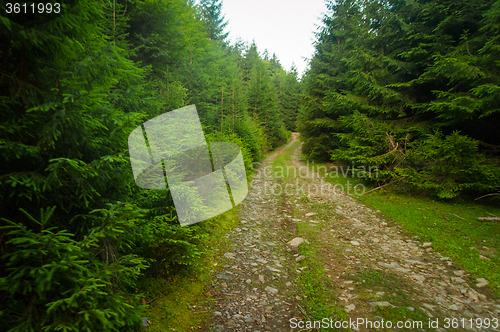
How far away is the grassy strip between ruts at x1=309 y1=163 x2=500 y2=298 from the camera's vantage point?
5.29 metres

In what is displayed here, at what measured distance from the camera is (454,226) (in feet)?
23.4

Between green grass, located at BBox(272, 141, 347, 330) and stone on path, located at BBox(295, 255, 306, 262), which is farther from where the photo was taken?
stone on path, located at BBox(295, 255, 306, 262)

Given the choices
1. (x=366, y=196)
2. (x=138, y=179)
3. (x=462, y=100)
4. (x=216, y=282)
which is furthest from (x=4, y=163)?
(x=462, y=100)

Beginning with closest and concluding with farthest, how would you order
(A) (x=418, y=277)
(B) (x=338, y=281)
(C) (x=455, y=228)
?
(B) (x=338, y=281) → (A) (x=418, y=277) → (C) (x=455, y=228)

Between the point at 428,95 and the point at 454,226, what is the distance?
27.8 ft

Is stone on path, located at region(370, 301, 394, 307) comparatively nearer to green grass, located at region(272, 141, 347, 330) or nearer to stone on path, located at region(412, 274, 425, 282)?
green grass, located at region(272, 141, 347, 330)

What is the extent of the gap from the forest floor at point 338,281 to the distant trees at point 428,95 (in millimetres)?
3855

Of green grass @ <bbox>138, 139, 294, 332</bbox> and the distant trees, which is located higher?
the distant trees

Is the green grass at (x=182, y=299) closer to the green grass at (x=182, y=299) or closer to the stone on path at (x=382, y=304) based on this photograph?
the green grass at (x=182, y=299)

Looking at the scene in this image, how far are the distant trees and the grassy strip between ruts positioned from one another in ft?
2.31

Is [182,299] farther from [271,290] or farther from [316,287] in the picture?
[316,287]

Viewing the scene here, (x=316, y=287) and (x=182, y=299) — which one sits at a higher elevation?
(x=182, y=299)

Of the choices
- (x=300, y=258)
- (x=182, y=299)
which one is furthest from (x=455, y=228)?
(x=182, y=299)

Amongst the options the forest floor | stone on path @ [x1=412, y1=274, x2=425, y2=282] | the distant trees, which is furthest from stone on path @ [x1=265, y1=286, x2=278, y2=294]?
the distant trees
